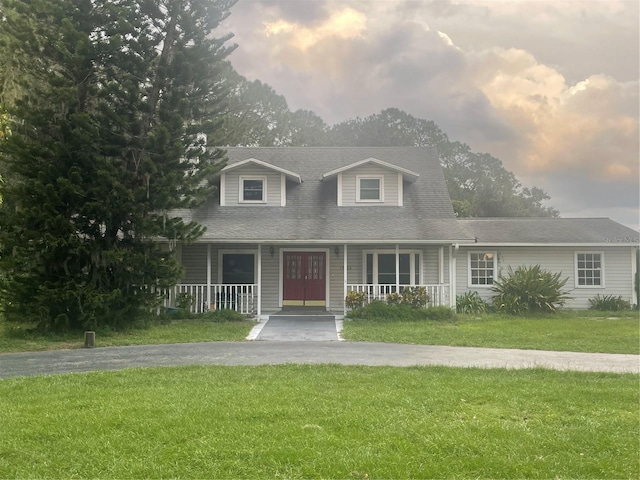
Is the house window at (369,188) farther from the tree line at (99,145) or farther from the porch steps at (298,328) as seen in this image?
the tree line at (99,145)

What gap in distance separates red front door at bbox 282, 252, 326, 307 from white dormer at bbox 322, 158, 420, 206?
236 cm

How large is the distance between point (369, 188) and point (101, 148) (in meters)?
9.42

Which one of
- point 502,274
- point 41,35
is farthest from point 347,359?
point 502,274

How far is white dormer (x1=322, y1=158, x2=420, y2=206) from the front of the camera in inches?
747

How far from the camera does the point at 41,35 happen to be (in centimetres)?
1257

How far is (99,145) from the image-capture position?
13.0 m

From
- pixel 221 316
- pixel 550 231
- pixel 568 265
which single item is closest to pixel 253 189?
pixel 221 316

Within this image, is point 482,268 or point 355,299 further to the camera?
point 482,268

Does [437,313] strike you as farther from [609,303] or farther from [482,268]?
[609,303]

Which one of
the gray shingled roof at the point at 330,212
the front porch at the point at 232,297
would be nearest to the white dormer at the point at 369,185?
the gray shingled roof at the point at 330,212

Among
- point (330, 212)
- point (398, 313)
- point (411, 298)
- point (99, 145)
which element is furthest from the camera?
point (330, 212)

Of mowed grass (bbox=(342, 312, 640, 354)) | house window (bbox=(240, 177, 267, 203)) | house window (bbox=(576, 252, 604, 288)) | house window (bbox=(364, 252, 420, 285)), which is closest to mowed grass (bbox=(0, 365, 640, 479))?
mowed grass (bbox=(342, 312, 640, 354))

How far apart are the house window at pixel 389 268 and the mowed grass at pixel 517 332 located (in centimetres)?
229

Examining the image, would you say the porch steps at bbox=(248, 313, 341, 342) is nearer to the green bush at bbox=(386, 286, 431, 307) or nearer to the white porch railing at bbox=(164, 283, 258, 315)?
the white porch railing at bbox=(164, 283, 258, 315)
